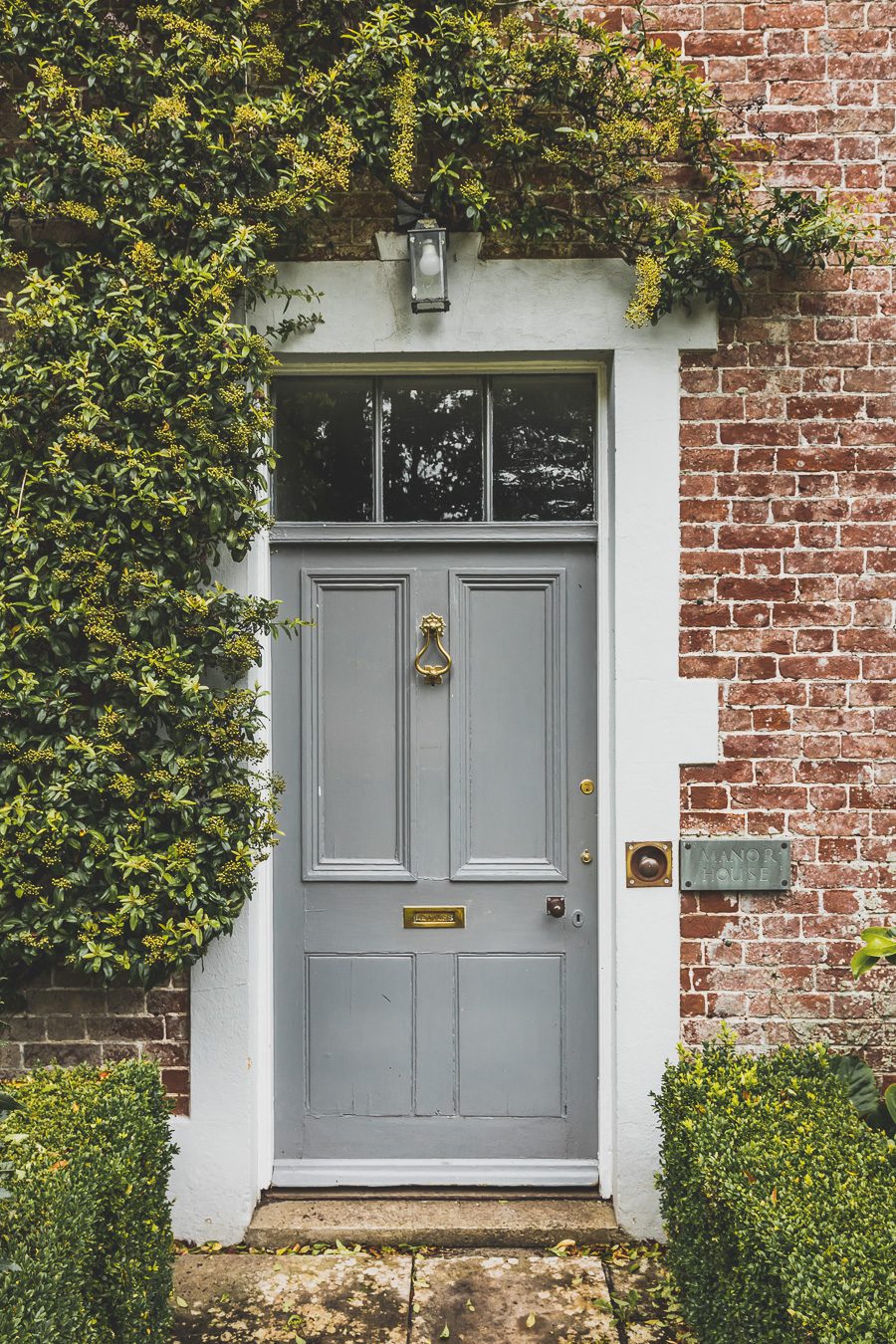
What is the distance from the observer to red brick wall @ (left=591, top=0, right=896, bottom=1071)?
138 inches

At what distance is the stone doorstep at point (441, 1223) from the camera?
3.44 metres

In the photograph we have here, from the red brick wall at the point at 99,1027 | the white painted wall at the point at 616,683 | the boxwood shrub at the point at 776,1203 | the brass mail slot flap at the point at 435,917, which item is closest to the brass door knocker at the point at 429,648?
the white painted wall at the point at 616,683

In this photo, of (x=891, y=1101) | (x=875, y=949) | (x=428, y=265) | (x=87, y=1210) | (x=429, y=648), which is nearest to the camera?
(x=87, y=1210)

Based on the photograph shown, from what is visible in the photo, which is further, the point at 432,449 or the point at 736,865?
the point at 432,449

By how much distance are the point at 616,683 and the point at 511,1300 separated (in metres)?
2.19

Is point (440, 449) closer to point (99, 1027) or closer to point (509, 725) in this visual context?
point (509, 725)

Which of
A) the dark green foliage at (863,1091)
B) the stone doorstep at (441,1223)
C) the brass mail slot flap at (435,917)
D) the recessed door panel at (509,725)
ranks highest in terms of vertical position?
the recessed door panel at (509,725)

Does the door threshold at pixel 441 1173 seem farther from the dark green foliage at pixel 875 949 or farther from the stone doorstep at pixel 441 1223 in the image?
the dark green foliage at pixel 875 949

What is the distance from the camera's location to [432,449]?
12.4 ft

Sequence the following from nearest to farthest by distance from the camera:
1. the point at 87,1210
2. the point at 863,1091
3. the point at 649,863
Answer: the point at 87,1210
the point at 863,1091
the point at 649,863

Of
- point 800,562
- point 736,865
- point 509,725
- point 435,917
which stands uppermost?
point 800,562

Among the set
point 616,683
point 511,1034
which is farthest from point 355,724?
point 511,1034

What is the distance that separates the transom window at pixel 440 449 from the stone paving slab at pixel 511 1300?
281cm

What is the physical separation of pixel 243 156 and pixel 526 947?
10.4ft
